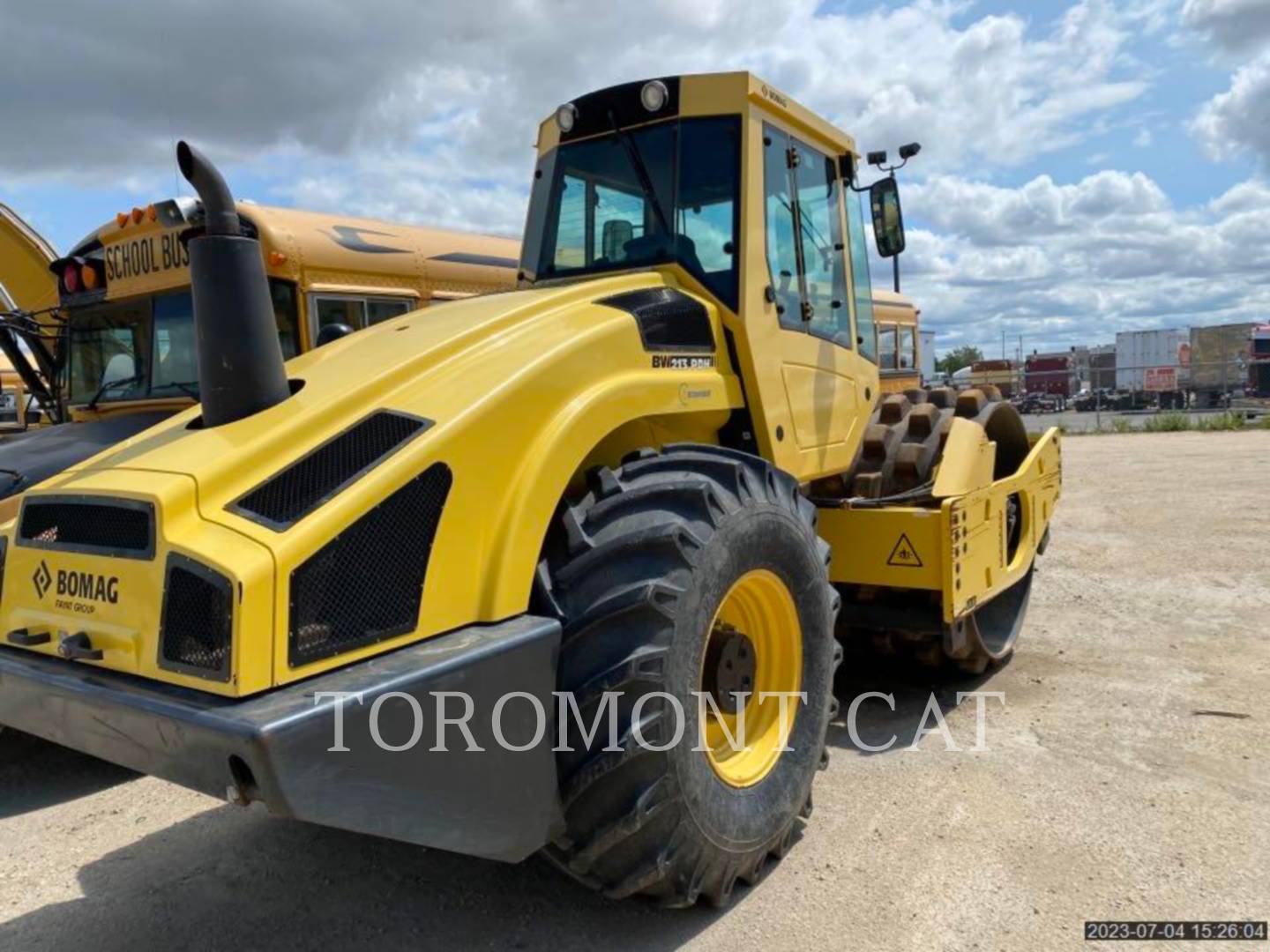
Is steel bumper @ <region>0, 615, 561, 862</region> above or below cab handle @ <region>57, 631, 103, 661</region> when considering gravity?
below

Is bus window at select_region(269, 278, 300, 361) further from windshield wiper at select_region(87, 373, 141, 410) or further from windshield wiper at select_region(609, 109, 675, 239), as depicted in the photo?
windshield wiper at select_region(609, 109, 675, 239)

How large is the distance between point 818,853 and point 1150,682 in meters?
2.73

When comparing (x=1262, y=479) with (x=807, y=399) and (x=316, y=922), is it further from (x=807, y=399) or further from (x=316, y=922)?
(x=316, y=922)

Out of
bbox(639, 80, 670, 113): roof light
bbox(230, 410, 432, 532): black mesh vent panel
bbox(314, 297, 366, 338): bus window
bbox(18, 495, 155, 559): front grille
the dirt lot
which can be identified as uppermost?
bbox(639, 80, 670, 113): roof light

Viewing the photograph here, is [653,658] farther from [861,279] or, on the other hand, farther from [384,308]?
[384,308]

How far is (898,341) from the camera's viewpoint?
1442 cm

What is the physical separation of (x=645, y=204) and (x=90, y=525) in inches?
97.5

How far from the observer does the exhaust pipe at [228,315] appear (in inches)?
104

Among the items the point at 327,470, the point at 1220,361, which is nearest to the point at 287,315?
the point at 327,470

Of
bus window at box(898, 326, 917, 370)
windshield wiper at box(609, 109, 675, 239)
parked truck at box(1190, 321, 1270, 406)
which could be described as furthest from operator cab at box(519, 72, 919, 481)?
parked truck at box(1190, 321, 1270, 406)

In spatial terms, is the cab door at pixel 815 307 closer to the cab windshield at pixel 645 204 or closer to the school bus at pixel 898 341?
the cab windshield at pixel 645 204

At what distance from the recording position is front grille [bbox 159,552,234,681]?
2129 mm

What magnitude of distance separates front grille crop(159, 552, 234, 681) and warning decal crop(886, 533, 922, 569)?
321cm

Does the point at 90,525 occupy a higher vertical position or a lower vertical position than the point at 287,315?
lower
